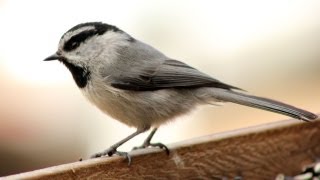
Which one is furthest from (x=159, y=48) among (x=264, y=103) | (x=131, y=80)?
(x=264, y=103)

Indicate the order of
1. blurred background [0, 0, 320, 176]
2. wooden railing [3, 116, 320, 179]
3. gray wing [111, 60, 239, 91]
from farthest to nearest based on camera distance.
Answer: blurred background [0, 0, 320, 176]
gray wing [111, 60, 239, 91]
wooden railing [3, 116, 320, 179]

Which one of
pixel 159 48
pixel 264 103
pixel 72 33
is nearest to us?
pixel 264 103

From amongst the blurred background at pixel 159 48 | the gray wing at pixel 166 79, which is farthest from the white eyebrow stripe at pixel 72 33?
the blurred background at pixel 159 48

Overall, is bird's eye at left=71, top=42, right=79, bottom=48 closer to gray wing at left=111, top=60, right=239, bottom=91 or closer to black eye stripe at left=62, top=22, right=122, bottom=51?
black eye stripe at left=62, top=22, right=122, bottom=51

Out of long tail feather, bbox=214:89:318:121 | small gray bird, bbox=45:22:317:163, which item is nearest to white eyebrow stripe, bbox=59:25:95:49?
small gray bird, bbox=45:22:317:163

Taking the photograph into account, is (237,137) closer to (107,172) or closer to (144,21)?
(107,172)

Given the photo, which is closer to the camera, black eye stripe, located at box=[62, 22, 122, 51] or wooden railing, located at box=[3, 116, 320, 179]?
A: wooden railing, located at box=[3, 116, 320, 179]

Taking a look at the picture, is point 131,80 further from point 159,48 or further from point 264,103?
point 159,48

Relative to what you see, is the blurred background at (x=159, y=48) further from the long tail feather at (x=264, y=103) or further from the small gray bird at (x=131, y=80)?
the long tail feather at (x=264, y=103)
